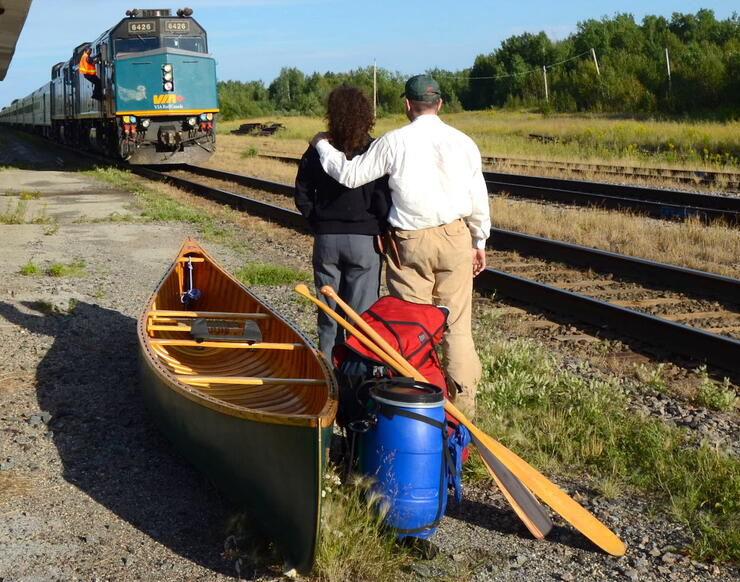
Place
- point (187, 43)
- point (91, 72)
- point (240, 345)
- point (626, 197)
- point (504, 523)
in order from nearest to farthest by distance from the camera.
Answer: point (504, 523)
point (240, 345)
point (626, 197)
point (187, 43)
point (91, 72)

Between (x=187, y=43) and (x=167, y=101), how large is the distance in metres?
1.75

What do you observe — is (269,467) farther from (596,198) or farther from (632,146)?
(632,146)

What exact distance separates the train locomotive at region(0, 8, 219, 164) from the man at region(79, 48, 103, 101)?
5.6 inches

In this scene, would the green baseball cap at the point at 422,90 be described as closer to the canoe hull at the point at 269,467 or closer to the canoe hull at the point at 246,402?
the canoe hull at the point at 246,402

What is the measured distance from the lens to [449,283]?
16.3 feet

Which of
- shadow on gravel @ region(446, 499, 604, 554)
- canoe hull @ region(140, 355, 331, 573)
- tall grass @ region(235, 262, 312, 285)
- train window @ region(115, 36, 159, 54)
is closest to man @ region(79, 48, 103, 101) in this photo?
train window @ region(115, 36, 159, 54)

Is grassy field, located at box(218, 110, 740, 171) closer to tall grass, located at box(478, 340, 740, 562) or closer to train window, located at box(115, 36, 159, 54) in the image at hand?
train window, located at box(115, 36, 159, 54)

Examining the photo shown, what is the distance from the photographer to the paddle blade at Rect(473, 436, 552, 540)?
4.02 metres

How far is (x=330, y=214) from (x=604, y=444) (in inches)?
77.2

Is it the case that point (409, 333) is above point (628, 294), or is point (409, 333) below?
above

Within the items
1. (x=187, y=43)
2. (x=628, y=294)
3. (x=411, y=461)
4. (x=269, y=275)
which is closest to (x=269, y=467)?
(x=411, y=461)

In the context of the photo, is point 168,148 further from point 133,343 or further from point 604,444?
point 604,444

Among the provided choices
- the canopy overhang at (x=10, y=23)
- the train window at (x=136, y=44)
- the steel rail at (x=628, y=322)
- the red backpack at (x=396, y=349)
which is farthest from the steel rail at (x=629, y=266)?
the train window at (x=136, y=44)

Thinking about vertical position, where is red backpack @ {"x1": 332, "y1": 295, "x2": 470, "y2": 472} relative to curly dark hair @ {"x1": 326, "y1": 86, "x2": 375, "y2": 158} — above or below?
below
